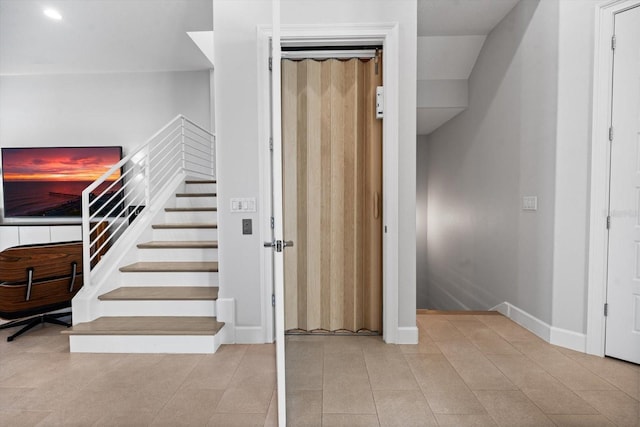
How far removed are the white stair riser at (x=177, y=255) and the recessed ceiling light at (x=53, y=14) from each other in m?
2.69

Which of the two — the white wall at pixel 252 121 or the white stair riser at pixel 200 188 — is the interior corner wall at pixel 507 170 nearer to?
the white wall at pixel 252 121

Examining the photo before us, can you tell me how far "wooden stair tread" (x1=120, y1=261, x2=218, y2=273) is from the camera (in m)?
2.98

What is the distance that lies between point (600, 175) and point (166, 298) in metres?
3.38

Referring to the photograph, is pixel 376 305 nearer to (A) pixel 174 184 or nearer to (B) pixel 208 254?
(B) pixel 208 254

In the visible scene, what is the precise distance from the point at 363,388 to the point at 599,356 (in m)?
1.78

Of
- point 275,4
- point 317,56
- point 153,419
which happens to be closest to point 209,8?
point 317,56

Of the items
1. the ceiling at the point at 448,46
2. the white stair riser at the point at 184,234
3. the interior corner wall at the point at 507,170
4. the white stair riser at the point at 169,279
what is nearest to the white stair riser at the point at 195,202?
the white stair riser at the point at 184,234

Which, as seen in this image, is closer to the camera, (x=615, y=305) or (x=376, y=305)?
(x=615, y=305)

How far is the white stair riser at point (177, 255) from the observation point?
10.7 feet

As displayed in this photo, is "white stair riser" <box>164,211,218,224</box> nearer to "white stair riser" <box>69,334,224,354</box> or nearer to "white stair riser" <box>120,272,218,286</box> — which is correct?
"white stair riser" <box>120,272,218,286</box>

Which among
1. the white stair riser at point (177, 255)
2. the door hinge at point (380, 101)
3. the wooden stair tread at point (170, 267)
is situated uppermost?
the door hinge at point (380, 101)

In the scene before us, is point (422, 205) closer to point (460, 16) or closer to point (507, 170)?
point (507, 170)

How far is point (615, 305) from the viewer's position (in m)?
2.35

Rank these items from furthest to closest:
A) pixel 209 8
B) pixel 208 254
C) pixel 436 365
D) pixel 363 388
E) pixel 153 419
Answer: pixel 209 8, pixel 208 254, pixel 436 365, pixel 363 388, pixel 153 419
